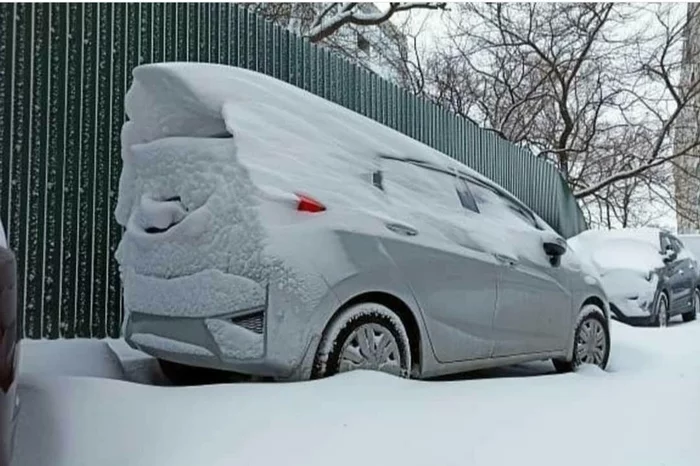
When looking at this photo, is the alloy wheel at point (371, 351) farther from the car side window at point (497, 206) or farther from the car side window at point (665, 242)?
the car side window at point (665, 242)

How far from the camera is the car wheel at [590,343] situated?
15.3ft

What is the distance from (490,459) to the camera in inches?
95.2

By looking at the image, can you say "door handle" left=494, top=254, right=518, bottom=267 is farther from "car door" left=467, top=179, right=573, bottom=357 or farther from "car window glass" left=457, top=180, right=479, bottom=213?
"car window glass" left=457, top=180, right=479, bottom=213

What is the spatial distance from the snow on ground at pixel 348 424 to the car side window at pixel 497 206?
1.39m

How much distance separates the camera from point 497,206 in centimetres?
462

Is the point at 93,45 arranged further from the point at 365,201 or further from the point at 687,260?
the point at 687,260

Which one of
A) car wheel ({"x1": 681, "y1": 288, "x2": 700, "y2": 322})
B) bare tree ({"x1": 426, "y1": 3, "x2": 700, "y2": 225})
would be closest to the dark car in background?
car wheel ({"x1": 681, "y1": 288, "x2": 700, "y2": 322})

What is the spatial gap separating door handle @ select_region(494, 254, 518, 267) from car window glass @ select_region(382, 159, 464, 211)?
1.16ft

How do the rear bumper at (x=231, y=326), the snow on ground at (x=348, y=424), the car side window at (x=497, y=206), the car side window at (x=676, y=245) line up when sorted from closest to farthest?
the snow on ground at (x=348, y=424) → the rear bumper at (x=231, y=326) → the car side window at (x=497, y=206) → the car side window at (x=676, y=245)

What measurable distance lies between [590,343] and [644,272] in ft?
13.7

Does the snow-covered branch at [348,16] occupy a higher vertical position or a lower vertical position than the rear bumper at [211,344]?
higher

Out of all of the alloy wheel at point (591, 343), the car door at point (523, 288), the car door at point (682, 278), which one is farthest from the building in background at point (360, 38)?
the alloy wheel at point (591, 343)

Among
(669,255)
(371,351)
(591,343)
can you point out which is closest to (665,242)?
Answer: (669,255)

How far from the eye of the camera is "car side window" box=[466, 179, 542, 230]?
4438mm
